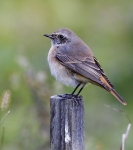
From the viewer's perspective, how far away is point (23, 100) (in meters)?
10.4

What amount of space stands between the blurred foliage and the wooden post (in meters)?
1.20

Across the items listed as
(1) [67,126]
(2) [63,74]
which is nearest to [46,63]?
(2) [63,74]

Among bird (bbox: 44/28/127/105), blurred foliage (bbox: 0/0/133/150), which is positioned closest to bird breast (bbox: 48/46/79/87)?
bird (bbox: 44/28/127/105)

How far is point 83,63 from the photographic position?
25.0ft


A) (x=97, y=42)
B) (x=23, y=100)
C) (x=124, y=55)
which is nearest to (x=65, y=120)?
(x=23, y=100)

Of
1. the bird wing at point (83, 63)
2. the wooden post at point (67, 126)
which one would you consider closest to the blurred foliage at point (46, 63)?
the bird wing at point (83, 63)

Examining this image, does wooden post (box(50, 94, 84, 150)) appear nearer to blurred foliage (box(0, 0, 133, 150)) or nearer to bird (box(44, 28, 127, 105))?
blurred foliage (box(0, 0, 133, 150))

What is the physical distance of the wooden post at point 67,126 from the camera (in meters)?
5.76

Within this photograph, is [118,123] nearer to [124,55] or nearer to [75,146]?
[124,55]

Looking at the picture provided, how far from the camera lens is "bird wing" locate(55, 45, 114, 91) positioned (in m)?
7.34

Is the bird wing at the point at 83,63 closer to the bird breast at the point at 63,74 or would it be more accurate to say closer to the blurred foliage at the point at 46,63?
the bird breast at the point at 63,74

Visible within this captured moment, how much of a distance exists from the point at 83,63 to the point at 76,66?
0.09 m

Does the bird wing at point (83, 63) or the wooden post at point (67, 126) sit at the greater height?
the bird wing at point (83, 63)

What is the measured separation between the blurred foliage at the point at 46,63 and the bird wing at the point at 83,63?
847 millimetres
